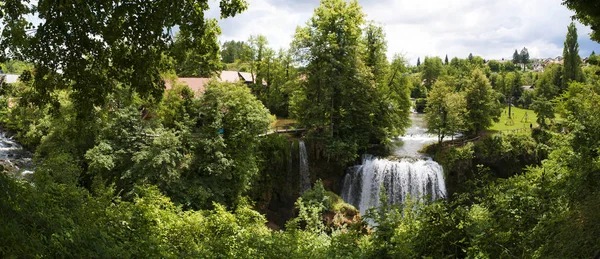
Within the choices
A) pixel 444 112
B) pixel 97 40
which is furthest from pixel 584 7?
pixel 444 112

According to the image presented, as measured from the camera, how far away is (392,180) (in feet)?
72.9

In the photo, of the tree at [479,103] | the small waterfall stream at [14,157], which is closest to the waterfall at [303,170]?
the tree at [479,103]

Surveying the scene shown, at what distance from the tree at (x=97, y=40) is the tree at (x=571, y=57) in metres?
46.6

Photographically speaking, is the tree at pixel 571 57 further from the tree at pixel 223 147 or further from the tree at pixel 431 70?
the tree at pixel 223 147

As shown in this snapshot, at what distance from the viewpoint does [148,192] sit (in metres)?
11.6

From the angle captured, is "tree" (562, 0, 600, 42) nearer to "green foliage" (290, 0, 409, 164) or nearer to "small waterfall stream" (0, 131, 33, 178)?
"green foliage" (290, 0, 409, 164)

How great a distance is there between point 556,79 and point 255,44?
4477 cm

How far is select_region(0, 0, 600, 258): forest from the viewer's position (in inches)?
233

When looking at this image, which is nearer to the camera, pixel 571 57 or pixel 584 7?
pixel 584 7

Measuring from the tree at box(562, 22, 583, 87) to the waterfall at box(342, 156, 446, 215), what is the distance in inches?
1166

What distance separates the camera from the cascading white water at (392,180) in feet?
72.1

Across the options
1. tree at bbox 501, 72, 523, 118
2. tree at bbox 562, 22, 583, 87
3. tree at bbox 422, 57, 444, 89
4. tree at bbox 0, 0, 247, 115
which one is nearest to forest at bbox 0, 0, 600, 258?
tree at bbox 0, 0, 247, 115

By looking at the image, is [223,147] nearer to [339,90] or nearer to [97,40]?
[339,90]

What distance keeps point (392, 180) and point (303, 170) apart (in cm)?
542
